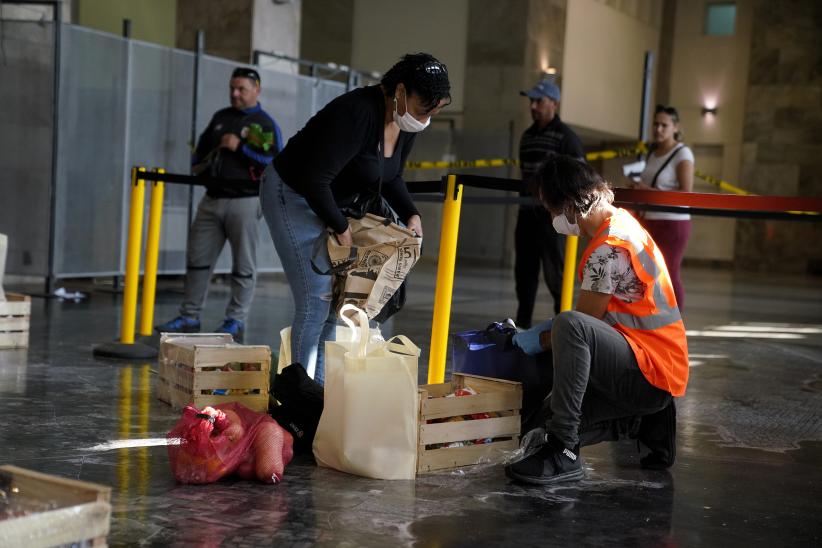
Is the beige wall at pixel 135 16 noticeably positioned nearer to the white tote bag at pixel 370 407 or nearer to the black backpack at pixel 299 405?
the black backpack at pixel 299 405

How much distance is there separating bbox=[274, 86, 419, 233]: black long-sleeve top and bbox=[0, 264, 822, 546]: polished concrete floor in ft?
3.32

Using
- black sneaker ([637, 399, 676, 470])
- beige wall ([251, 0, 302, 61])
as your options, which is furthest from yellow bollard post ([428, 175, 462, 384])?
beige wall ([251, 0, 302, 61])

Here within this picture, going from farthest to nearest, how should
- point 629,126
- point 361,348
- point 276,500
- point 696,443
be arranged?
point 629,126
point 696,443
point 361,348
point 276,500

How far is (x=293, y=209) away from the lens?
4195mm

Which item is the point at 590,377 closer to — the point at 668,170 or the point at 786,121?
the point at 668,170

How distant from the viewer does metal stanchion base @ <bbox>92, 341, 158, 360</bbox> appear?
601cm

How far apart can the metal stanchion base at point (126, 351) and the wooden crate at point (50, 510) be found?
3.62 meters

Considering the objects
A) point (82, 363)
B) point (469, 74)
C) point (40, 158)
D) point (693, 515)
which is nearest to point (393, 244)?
point (693, 515)

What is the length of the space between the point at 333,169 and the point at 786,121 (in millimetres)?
20296

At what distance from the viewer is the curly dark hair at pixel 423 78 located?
3965 millimetres

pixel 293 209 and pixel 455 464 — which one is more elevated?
pixel 293 209

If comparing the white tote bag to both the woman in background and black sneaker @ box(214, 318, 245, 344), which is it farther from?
the woman in background

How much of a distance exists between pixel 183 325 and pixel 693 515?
4.25m

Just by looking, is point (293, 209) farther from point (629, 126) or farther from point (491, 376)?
point (629, 126)
